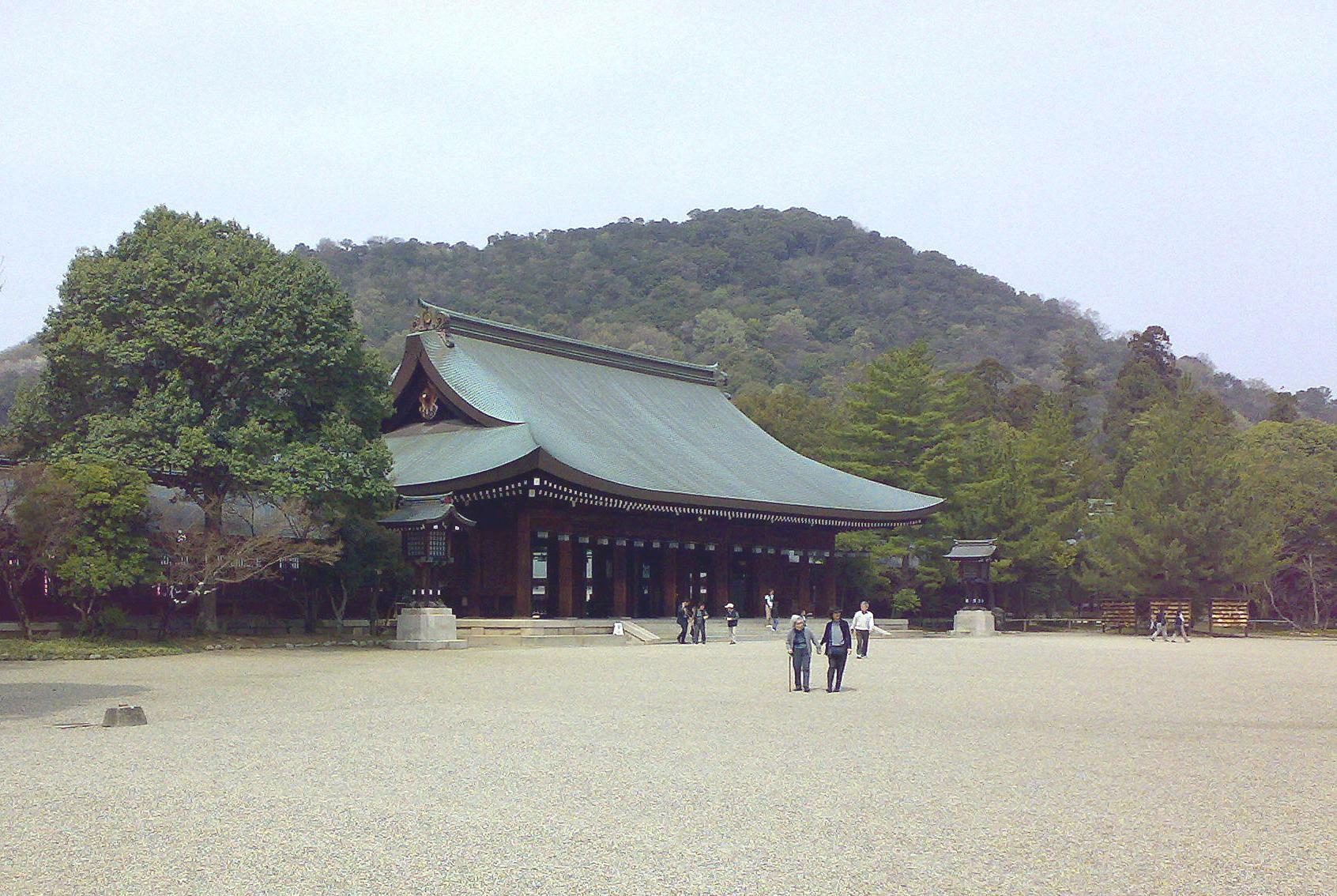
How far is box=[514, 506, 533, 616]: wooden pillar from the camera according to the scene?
3011 centimetres

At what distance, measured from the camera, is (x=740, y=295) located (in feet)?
433

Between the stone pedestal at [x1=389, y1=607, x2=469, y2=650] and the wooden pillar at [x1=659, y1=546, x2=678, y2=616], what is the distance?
8782 mm

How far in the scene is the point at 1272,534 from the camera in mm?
43312

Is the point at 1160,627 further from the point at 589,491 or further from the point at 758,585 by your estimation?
the point at 589,491

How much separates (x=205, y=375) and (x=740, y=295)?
107957mm

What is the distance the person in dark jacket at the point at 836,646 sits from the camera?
16641 millimetres

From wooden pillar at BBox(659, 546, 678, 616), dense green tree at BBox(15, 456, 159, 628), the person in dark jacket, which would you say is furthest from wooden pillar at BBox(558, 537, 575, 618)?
the person in dark jacket

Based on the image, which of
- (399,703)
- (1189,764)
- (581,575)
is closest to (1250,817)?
(1189,764)

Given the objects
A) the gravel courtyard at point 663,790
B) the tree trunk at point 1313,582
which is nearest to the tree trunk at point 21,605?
the gravel courtyard at point 663,790

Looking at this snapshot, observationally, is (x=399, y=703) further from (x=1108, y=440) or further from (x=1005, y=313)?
(x=1005, y=313)

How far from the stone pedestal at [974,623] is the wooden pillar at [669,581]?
31.9 ft

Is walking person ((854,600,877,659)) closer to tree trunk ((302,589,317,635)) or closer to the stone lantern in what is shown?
tree trunk ((302,589,317,635))

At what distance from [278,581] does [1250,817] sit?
2469 cm

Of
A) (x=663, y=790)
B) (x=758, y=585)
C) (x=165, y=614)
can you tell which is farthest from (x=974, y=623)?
(x=663, y=790)
